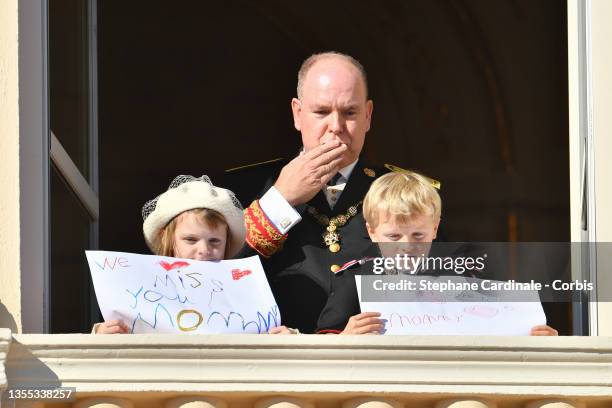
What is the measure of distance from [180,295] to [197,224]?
0.95 feet

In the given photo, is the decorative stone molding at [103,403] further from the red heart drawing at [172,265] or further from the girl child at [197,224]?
the girl child at [197,224]

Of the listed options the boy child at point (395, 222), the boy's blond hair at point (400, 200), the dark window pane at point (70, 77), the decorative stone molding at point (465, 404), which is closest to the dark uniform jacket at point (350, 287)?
the boy child at point (395, 222)

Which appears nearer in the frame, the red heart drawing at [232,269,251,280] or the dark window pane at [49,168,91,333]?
the red heart drawing at [232,269,251,280]

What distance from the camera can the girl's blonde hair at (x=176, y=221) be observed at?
6.23m

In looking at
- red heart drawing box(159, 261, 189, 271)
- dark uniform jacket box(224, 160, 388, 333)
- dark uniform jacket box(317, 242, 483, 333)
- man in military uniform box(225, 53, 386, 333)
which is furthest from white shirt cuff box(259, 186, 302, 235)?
red heart drawing box(159, 261, 189, 271)

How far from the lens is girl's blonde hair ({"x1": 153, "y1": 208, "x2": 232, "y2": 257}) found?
623 cm

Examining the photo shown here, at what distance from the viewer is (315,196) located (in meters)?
6.80

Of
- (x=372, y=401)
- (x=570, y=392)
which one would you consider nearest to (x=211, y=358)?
(x=372, y=401)

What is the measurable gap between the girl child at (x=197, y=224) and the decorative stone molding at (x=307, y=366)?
0.42 meters

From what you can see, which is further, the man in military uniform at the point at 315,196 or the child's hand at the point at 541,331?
the man in military uniform at the point at 315,196

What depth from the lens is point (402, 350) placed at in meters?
5.86

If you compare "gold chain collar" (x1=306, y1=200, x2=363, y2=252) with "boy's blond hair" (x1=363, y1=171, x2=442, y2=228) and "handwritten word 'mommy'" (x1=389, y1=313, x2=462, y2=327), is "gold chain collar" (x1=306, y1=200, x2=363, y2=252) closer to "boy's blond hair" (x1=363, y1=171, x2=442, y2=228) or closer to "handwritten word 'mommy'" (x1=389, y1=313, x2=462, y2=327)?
"boy's blond hair" (x1=363, y1=171, x2=442, y2=228)

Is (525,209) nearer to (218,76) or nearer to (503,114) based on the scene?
(503,114)

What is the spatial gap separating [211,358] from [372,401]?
0.43 metres
